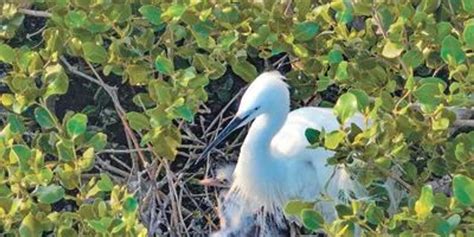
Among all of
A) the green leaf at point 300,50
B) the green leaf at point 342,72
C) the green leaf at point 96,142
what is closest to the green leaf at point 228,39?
the green leaf at point 300,50

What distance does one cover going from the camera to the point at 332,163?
1.90 meters

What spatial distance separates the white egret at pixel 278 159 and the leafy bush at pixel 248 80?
59 millimetres

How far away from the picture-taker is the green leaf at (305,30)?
221cm

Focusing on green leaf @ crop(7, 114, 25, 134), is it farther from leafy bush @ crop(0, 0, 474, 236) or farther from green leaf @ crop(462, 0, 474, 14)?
green leaf @ crop(462, 0, 474, 14)

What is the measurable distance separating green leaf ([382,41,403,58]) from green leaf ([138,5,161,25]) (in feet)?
1.45

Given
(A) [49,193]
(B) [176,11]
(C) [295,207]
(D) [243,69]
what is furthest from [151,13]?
(C) [295,207]

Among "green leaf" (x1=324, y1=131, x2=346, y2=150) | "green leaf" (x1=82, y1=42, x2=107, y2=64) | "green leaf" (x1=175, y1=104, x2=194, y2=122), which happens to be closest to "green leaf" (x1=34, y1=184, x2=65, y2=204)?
"green leaf" (x1=175, y1=104, x2=194, y2=122)

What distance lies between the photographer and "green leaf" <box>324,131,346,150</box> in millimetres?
1813

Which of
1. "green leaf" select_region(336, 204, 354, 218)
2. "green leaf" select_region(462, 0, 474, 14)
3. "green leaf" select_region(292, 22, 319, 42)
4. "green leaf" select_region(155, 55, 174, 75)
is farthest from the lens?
"green leaf" select_region(292, 22, 319, 42)

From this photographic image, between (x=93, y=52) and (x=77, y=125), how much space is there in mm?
269

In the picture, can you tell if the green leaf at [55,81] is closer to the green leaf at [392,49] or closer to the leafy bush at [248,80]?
the leafy bush at [248,80]

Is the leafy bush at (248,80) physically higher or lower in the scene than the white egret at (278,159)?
higher

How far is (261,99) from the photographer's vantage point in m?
2.30

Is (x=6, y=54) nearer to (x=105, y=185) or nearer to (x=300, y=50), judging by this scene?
(x=105, y=185)
